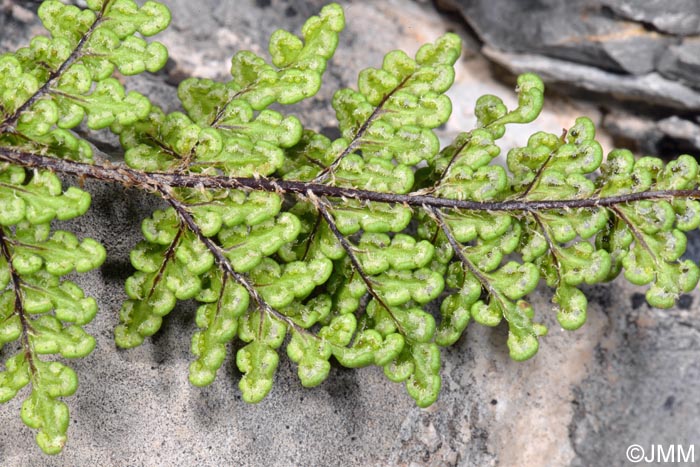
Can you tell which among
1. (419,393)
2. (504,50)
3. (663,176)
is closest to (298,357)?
(419,393)

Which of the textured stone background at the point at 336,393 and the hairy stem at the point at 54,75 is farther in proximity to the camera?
the textured stone background at the point at 336,393

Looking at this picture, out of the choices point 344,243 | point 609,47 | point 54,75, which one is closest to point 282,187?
point 344,243

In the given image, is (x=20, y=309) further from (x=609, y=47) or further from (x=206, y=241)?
(x=609, y=47)

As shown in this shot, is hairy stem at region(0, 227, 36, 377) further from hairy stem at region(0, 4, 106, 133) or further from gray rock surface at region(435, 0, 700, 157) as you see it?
gray rock surface at region(435, 0, 700, 157)

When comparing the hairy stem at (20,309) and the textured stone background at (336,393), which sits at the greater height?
the hairy stem at (20,309)

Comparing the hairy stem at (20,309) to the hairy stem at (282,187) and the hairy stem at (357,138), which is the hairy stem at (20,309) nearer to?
the hairy stem at (282,187)

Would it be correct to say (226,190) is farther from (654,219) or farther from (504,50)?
(504,50)

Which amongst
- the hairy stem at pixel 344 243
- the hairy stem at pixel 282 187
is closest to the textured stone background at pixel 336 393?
the hairy stem at pixel 282 187

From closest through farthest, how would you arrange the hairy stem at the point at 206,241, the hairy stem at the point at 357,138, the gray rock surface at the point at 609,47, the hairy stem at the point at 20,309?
1. the hairy stem at the point at 20,309
2. the hairy stem at the point at 206,241
3. the hairy stem at the point at 357,138
4. the gray rock surface at the point at 609,47
